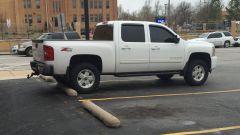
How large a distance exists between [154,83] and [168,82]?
535mm

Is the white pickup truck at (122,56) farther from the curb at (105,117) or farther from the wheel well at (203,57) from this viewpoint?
the curb at (105,117)

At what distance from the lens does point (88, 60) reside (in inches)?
412

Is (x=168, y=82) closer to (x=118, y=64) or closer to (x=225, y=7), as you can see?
(x=118, y=64)

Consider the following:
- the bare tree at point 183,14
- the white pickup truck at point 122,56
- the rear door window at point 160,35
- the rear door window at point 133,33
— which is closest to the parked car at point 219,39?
the white pickup truck at point 122,56

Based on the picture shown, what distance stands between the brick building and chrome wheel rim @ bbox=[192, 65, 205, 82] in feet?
262

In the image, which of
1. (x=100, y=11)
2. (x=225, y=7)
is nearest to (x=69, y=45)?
(x=225, y=7)

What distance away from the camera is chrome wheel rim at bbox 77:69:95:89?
10.3 metres

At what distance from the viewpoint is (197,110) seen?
832 centimetres

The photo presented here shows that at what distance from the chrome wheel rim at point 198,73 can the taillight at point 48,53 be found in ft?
14.6

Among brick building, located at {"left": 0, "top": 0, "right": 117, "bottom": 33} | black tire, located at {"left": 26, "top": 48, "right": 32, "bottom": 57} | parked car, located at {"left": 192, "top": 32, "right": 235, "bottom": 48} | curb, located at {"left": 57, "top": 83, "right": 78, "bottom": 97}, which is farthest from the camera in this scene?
brick building, located at {"left": 0, "top": 0, "right": 117, "bottom": 33}

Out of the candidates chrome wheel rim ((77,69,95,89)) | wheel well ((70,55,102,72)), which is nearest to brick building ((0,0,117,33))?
wheel well ((70,55,102,72))

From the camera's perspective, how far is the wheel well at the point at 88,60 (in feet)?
33.5

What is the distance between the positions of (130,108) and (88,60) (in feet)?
8.23

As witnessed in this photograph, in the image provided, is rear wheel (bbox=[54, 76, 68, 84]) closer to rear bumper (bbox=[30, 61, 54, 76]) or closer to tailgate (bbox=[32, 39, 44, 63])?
rear bumper (bbox=[30, 61, 54, 76])
